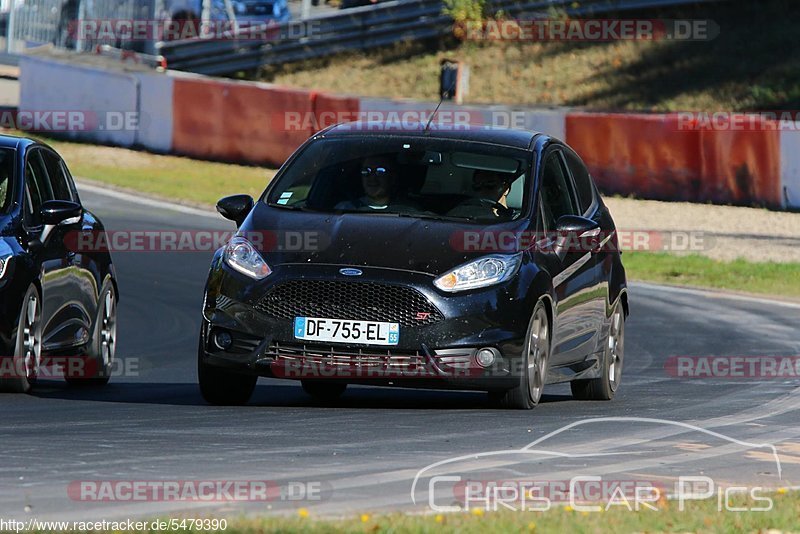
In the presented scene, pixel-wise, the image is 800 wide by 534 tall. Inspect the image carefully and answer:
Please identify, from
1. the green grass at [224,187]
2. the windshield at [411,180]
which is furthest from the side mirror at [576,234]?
the green grass at [224,187]

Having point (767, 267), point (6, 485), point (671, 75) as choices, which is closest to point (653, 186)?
point (767, 267)

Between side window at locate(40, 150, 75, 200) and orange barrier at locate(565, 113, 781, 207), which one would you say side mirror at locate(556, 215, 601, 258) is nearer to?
side window at locate(40, 150, 75, 200)

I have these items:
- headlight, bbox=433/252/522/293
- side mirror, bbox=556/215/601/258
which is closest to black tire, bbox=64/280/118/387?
headlight, bbox=433/252/522/293

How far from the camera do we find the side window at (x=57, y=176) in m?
11.3

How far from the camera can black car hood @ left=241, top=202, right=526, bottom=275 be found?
9.37m

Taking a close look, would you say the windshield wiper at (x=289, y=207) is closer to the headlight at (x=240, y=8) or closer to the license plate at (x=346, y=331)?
the license plate at (x=346, y=331)

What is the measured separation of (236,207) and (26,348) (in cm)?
145

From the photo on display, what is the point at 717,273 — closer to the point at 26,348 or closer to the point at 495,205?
the point at 495,205

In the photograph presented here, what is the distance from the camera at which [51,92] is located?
34438 mm

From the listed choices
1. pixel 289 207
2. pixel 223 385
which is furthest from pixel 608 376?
pixel 223 385

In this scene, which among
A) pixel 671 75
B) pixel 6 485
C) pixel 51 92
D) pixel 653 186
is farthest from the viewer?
pixel 671 75

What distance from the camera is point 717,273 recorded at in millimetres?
21359

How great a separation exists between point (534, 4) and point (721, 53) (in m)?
5.01

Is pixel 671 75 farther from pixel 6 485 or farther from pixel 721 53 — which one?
pixel 6 485
